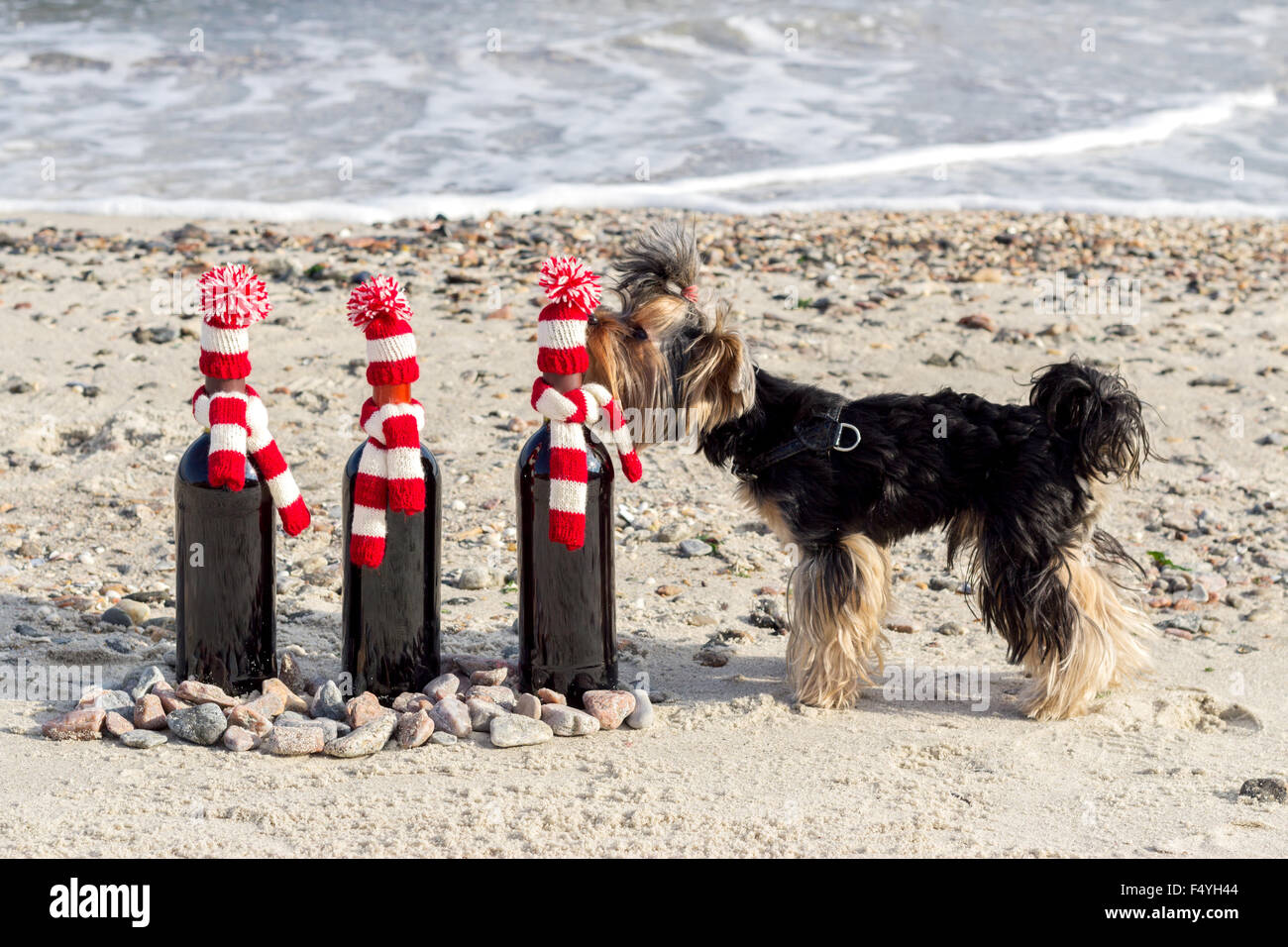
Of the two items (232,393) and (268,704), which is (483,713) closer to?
(268,704)

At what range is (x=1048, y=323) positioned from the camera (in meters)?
10.5

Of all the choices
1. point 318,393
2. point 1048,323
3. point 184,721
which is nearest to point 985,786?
point 184,721

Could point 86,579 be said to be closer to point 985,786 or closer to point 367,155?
point 985,786

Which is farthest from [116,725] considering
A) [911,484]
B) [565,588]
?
[911,484]

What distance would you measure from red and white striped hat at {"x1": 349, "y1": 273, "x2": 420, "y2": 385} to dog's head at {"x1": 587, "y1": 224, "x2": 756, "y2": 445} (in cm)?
64

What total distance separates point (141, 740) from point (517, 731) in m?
1.27

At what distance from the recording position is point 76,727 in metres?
4.63

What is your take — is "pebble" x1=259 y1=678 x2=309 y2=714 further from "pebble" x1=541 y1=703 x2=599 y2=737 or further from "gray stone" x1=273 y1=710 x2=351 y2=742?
"pebble" x1=541 y1=703 x2=599 y2=737

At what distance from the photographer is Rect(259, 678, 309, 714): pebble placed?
4.88m

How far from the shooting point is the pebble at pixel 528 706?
4.88 metres

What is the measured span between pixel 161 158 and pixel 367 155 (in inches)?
100

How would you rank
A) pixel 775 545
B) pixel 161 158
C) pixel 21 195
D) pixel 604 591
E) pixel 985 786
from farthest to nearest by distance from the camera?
1. pixel 161 158
2. pixel 21 195
3. pixel 775 545
4. pixel 604 591
5. pixel 985 786

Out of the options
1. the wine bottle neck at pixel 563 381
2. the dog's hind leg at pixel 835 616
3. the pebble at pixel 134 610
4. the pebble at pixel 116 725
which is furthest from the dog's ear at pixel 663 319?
the pebble at pixel 134 610

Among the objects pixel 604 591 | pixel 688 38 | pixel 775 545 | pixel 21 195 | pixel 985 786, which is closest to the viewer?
pixel 985 786
